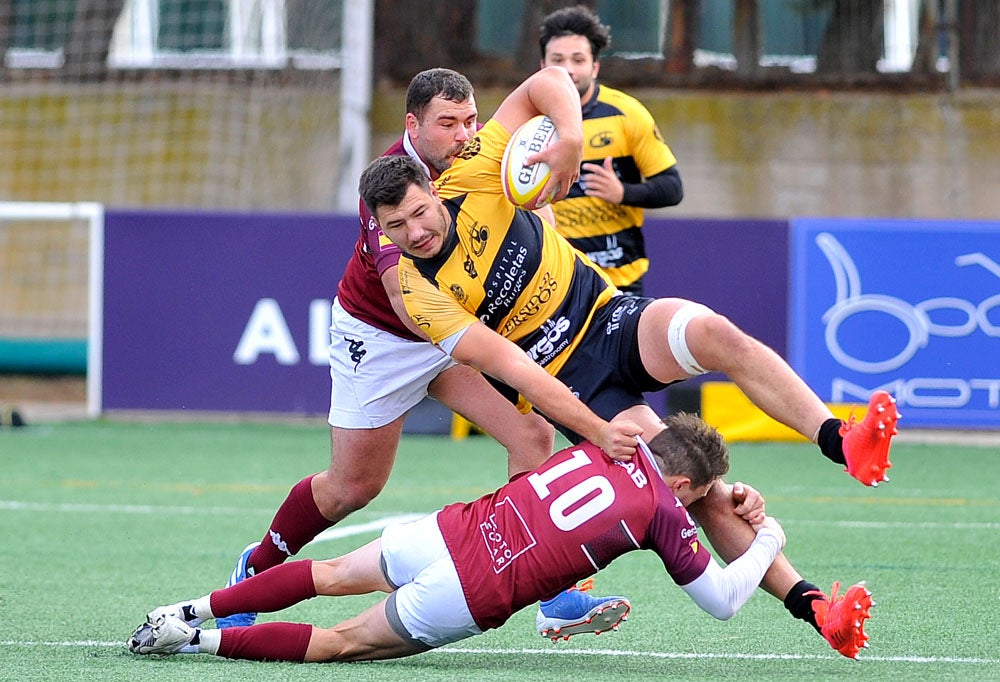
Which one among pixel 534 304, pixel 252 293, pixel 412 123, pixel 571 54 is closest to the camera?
pixel 534 304

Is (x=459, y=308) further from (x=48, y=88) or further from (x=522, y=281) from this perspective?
(x=48, y=88)

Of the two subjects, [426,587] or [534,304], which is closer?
[426,587]

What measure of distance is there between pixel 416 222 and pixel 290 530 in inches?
51.4

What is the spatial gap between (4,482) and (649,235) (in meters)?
4.61

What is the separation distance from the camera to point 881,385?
9.79m

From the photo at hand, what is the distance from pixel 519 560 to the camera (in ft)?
13.6

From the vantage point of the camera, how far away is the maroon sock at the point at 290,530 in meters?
5.10

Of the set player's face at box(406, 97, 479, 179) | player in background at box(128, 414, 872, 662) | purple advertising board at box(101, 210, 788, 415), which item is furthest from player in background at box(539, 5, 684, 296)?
purple advertising board at box(101, 210, 788, 415)

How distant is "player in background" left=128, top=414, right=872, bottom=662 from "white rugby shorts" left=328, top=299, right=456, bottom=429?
0.80m

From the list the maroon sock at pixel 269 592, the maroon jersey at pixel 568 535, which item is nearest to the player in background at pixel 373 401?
the maroon sock at pixel 269 592

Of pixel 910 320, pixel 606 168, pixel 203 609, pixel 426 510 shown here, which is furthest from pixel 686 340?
pixel 910 320

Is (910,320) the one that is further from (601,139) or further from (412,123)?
(412,123)

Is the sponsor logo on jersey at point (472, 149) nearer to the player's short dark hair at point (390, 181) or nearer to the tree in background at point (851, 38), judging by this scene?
the player's short dark hair at point (390, 181)

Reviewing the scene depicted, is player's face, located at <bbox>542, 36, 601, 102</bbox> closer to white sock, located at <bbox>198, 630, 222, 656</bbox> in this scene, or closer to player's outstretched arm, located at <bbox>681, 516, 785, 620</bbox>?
player's outstretched arm, located at <bbox>681, 516, 785, 620</bbox>
